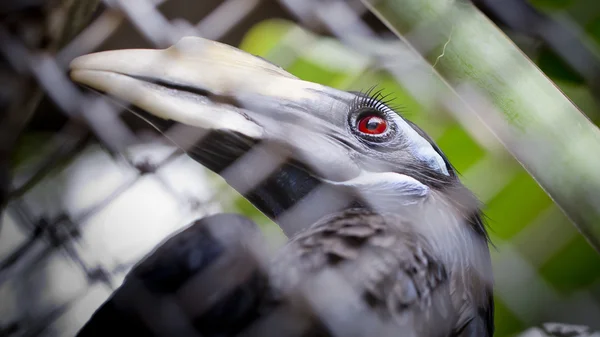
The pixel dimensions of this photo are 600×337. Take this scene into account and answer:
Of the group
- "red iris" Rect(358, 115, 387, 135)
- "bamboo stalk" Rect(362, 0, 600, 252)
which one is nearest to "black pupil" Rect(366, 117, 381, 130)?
"red iris" Rect(358, 115, 387, 135)

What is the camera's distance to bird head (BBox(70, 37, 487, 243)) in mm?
694

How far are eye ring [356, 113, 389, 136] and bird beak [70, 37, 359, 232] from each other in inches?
2.2

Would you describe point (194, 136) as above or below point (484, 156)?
above

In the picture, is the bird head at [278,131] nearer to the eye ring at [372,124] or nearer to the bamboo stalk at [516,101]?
the eye ring at [372,124]

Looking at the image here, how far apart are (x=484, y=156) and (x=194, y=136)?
14.0 inches

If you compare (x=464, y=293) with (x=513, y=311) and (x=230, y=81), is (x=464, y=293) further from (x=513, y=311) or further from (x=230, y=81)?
(x=230, y=81)

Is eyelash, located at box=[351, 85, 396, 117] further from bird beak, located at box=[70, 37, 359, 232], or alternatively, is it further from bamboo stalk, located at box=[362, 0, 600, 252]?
bamboo stalk, located at box=[362, 0, 600, 252]

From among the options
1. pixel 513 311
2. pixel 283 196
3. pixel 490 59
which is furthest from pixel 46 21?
pixel 513 311

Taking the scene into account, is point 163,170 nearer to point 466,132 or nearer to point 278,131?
point 278,131

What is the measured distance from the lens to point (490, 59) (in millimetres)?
568

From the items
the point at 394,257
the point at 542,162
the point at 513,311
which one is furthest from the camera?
the point at 513,311

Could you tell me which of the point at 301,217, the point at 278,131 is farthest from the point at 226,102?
the point at 301,217

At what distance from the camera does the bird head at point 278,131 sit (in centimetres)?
69

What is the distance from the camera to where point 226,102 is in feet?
2.31
